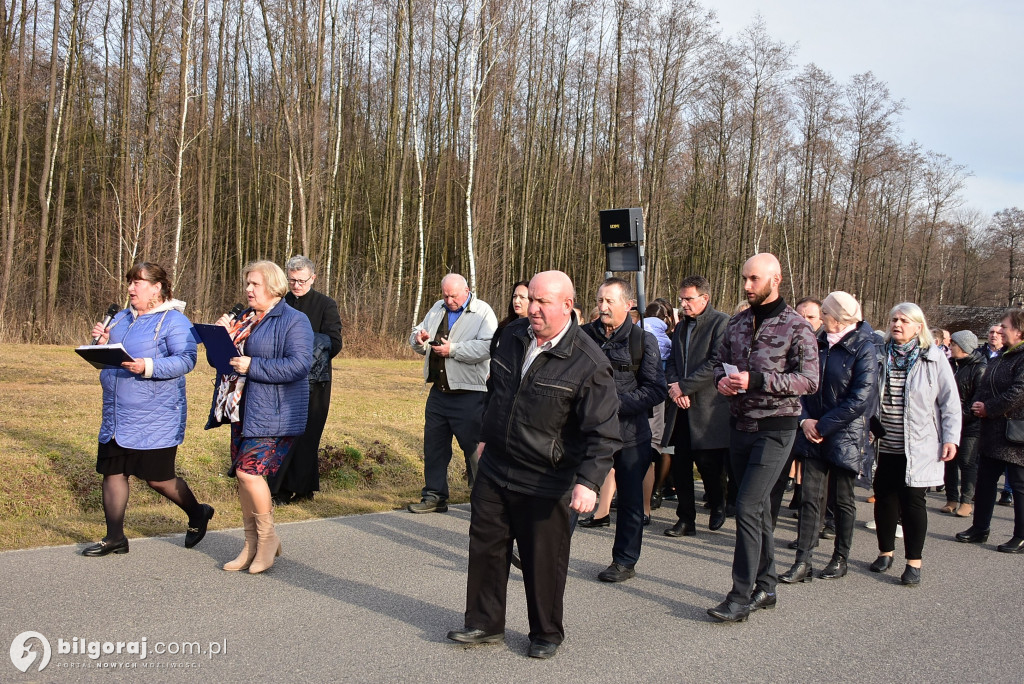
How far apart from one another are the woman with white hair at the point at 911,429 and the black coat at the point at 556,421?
3.29 meters

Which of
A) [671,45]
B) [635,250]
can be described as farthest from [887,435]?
[671,45]

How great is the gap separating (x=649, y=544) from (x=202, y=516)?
3.72m

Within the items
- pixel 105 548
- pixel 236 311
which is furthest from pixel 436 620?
pixel 236 311

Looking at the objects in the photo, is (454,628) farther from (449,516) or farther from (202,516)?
(449,516)

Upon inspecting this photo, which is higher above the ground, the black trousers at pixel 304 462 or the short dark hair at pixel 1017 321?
the short dark hair at pixel 1017 321

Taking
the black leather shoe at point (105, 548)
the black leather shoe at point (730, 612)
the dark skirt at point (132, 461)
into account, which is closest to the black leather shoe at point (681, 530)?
the black leather shoe at point (730, 612)

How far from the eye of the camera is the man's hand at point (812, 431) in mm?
6195

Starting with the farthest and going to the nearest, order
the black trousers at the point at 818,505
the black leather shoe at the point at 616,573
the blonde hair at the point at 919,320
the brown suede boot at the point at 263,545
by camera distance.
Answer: the blonde hair at the point at 919,320 → the black trousers at the point at 818,505 → the black leather shoe at the point at 616,573 → the brown suede boot at the point at 263,545

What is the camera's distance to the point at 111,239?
25016 mm

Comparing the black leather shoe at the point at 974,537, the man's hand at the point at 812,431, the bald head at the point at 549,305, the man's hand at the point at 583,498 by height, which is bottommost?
the black leather shoe at the point at 974,537

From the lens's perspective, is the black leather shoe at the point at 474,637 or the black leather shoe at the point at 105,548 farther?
the black leather shoe at the point at 105,548

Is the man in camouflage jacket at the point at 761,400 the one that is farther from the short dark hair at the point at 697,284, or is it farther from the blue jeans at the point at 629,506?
the short dark hair at the point at 697,284

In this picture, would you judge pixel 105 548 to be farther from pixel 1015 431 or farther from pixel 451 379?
pixel 1015 431

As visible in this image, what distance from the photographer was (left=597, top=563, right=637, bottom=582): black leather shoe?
5988 millimetres
